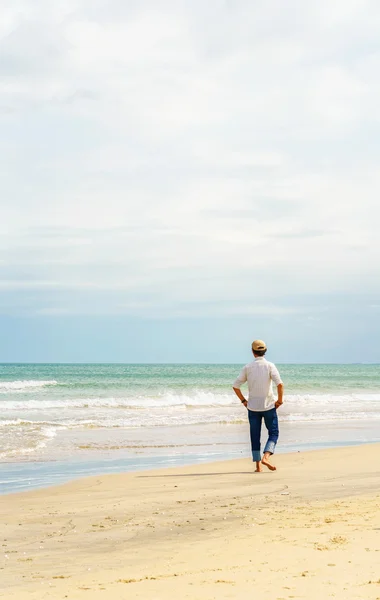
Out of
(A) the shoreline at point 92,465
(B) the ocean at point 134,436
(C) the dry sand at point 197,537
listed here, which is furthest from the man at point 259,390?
(B) the ocean at point 134,436

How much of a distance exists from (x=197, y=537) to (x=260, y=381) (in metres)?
4.07

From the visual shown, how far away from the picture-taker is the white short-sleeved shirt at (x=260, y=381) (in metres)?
9.93

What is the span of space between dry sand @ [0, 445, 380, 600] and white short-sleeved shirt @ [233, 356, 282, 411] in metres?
0.98

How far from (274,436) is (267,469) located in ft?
2.22

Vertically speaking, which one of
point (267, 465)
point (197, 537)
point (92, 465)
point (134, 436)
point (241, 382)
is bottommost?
point (134, 436)

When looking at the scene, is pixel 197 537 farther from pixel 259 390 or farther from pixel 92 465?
pixel 92 465

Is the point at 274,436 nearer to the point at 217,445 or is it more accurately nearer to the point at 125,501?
the point at 125,501

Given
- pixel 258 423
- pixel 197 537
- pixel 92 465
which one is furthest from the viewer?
pixel 92 465

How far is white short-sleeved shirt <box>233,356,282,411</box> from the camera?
32.6 ft

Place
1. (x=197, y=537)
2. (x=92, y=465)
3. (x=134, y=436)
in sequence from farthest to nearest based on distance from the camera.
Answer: (x=134, y=436) < (x=92, y=465) < (x=197, y=537)

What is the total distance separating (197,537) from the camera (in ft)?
19.9

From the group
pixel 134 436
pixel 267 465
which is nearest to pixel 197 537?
pixel 267 465

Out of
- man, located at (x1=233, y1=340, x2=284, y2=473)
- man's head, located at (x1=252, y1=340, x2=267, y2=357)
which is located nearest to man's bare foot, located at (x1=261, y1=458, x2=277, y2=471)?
man, located at (x1=233, y1=340, x2=284, y2=473)

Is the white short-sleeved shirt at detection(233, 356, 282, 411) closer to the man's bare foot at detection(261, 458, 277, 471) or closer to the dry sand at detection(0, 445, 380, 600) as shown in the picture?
the man's bare foot at detection(261, 458, 277, 471)
